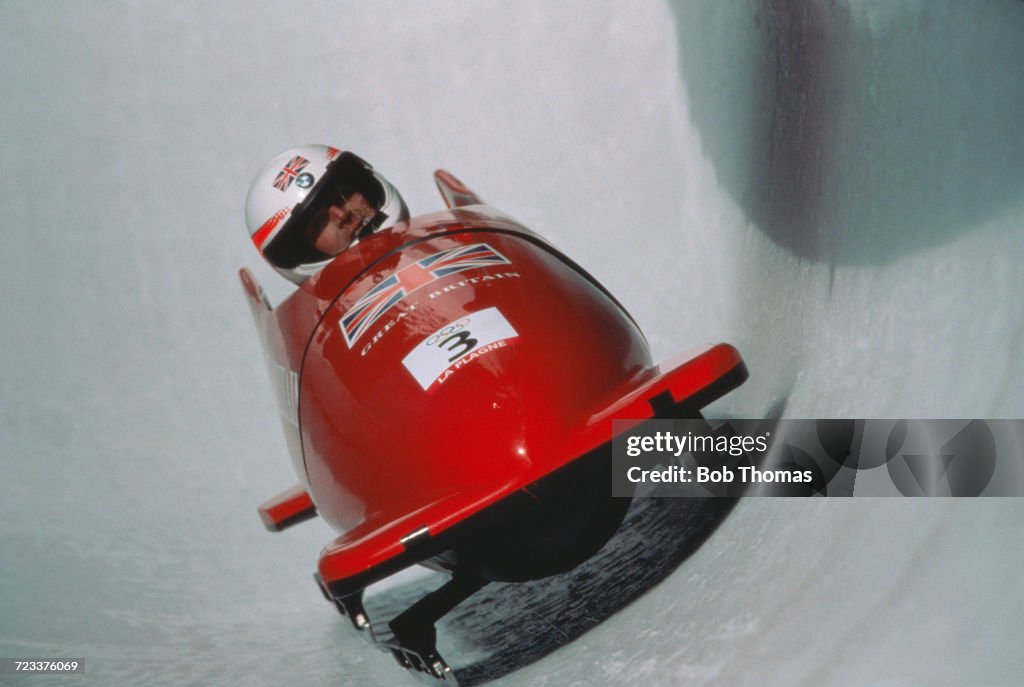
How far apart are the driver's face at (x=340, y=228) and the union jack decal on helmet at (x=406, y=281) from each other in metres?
0.60

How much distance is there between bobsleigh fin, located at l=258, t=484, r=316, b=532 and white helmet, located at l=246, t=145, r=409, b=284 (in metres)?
Answer: 0.70

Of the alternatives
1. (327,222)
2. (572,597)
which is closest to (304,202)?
(327,222)

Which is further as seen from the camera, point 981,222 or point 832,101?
point 832,101

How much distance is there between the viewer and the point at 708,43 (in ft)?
14.0

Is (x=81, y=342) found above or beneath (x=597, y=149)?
beneath

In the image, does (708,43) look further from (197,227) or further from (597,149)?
(197,227)

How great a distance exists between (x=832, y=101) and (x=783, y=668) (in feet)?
7.42

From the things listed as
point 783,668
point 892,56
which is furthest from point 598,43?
point 783,668

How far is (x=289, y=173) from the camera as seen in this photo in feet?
9.96

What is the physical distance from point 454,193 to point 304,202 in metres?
0.72

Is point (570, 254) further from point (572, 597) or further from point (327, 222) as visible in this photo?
point (572, 597)

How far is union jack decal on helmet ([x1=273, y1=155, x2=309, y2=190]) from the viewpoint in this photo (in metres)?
3.01

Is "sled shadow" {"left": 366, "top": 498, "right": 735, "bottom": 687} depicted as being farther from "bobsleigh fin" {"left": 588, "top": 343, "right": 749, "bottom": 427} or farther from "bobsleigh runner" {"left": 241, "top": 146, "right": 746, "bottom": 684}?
"bobsleigh fin" {"left": 588, "top": 343, "right": 749, "bottom": 427}

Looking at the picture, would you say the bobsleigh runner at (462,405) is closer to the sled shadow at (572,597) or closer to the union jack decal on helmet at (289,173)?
the sled shadow at (572,597)
